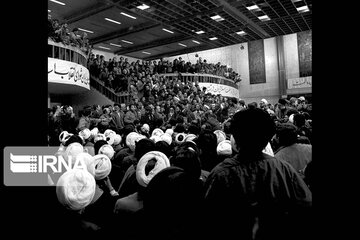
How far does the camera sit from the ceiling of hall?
12336 millimetres

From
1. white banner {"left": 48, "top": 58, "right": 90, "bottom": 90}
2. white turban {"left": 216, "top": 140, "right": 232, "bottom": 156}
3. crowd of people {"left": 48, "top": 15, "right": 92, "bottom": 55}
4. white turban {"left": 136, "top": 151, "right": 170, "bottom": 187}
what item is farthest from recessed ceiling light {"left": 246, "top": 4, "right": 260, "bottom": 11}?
white turban {"left": 136, "top": 151, "right": 170, "bottom": 187}

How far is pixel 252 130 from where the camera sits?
1.38 meters

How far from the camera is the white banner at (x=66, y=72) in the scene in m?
9.09

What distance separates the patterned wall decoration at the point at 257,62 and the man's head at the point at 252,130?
72.8 ft

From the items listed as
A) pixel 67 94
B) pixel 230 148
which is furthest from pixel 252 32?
pixel 230 148

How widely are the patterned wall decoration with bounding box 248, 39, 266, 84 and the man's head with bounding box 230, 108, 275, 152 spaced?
22193 millimetres

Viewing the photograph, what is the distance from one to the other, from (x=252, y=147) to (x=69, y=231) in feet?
3.87

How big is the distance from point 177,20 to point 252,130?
13.6m

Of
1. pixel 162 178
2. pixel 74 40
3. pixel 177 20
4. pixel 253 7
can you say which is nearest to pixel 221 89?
pixel 177 20

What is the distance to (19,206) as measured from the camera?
5.61 ft

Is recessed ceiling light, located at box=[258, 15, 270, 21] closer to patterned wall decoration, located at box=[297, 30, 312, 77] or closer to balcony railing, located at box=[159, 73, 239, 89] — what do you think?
balcony railing, located at box=[159, 73, 239, 89]

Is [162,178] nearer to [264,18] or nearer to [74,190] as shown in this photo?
[74,190]

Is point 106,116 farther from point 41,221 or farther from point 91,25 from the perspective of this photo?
point 91,25

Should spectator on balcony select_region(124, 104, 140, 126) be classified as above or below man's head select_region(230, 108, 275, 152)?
above
